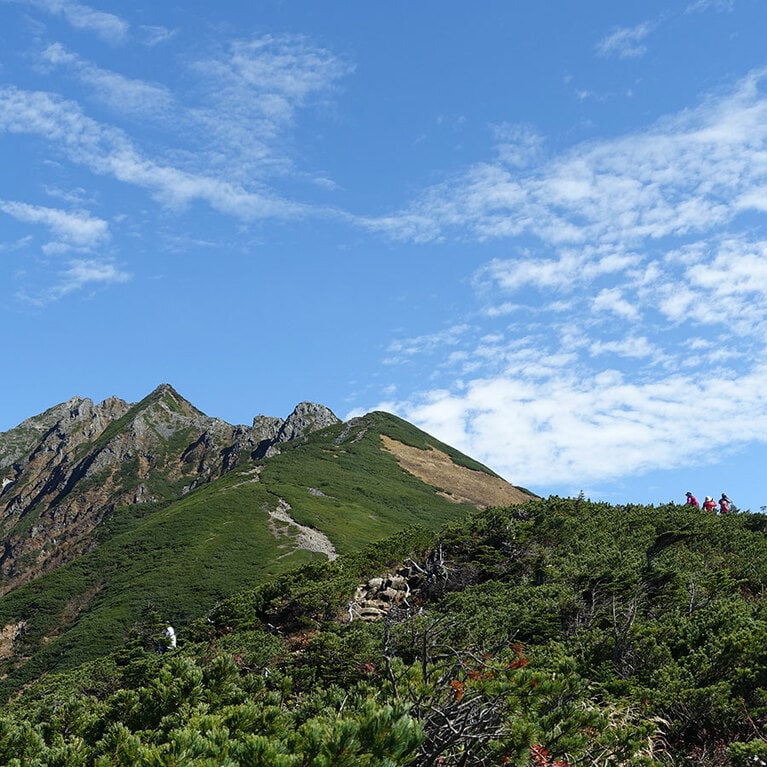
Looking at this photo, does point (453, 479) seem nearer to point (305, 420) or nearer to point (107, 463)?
point (305, 420)

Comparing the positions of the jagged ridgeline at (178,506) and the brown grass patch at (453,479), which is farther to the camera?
the brown grass patch at (453,479)

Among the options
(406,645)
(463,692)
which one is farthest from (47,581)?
(463,692)

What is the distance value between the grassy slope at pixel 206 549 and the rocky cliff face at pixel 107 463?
30.2m

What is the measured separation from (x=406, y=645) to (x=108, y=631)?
119ft

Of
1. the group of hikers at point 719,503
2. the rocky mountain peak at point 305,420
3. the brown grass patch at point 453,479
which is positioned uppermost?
the rocky mountain peak at point 305,420

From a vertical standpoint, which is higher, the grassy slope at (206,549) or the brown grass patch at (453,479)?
the brown grass patch at (453,479)

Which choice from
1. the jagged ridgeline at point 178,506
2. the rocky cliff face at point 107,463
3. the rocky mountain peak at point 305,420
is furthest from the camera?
the rocky mountain peak at point 305,420

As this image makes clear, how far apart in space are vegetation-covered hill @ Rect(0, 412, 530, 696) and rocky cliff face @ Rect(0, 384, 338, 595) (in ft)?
85.0

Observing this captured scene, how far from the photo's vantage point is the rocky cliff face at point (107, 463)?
111812mm

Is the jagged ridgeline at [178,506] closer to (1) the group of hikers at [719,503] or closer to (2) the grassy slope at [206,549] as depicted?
(2) the grassy slope at [206,549]

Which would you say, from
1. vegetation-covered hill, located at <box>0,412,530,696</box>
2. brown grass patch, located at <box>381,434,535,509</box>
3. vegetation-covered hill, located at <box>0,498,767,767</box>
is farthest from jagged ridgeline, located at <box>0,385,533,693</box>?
vegetation-covered hill, located at <box>0,498,767,767</box>

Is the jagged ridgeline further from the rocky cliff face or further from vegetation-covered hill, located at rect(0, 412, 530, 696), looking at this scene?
the rocky cliff face

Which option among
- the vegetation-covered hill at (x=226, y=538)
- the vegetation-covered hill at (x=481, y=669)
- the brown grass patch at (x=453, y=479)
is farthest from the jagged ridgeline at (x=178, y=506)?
the vegetation-covered hill at (x=481, y=669)

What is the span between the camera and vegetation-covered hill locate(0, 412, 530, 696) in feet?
152
